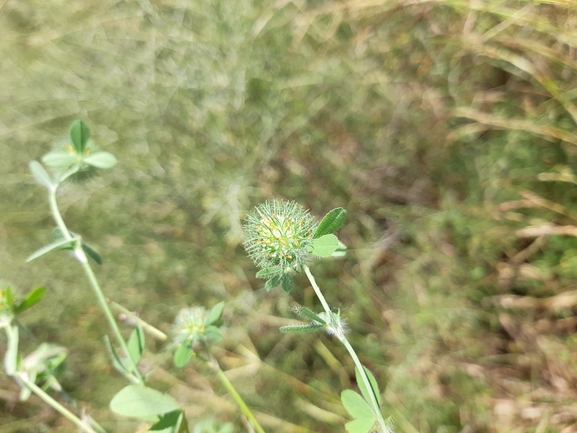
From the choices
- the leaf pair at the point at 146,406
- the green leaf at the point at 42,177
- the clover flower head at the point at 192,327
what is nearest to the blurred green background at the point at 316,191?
the clover flower head at the point at 192,327

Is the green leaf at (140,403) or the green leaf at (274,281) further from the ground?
the green leaf at (274,281)

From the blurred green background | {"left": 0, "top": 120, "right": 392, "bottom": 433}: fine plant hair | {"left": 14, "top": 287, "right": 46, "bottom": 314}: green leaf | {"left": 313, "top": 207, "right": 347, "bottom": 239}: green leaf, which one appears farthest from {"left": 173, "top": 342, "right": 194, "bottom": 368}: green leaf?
the blurred green background

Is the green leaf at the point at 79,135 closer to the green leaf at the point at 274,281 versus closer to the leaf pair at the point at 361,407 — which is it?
the green leaf at the point at 274,281

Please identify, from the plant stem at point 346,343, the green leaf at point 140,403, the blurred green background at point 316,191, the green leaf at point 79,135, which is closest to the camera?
the plant stem at point 346,343

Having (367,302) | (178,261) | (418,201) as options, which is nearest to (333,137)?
(418,201)

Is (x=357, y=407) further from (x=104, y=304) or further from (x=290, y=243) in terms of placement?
(x=104, y=304)

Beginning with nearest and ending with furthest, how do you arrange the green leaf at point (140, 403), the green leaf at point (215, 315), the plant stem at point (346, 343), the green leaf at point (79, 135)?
1. the plant stem at point (346, 343)
2. the green leaf at point (140, 403)
3. the green leaf at point (79, 135)
4. the green leaf at point (215, 315)

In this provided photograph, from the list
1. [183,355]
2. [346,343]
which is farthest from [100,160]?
[346,343]
